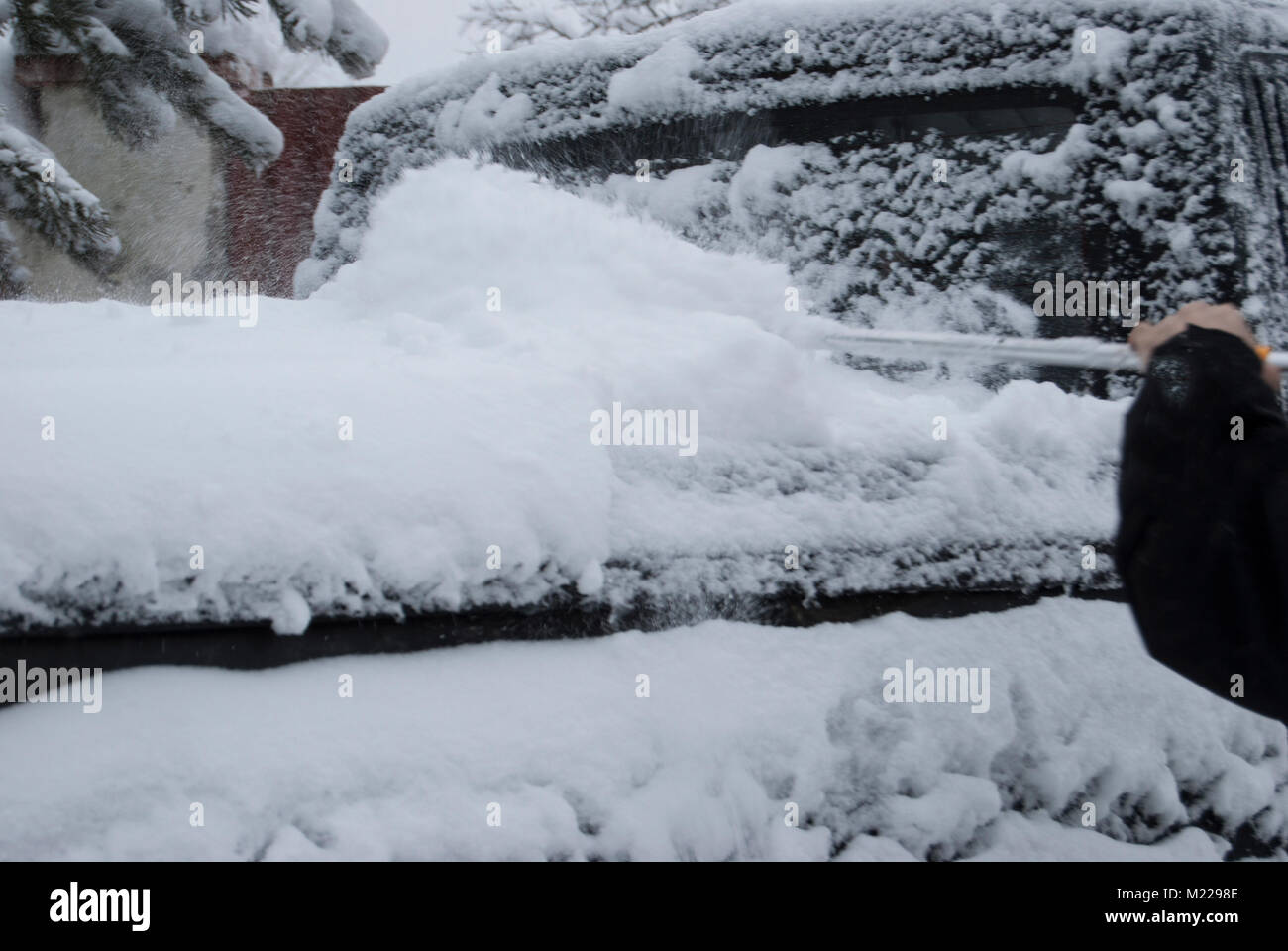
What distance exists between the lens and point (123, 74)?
177 inches

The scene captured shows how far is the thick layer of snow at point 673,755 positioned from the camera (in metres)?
1.04

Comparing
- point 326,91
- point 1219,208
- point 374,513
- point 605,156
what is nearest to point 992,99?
point 1219,208

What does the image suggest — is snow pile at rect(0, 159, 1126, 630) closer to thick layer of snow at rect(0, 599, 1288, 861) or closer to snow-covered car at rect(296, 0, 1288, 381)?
thick layer of snow at rect(0, 599, 1288, 861)

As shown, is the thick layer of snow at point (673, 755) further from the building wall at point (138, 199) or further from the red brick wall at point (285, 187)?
the red brick wall at point (285, 187)

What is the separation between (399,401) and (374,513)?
0.20 m

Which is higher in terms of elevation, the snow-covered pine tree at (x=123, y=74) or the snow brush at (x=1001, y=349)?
the snow-covered pine tree at (x=123, y=74)

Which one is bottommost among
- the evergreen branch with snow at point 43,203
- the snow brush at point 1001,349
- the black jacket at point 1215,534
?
the black jacket at point 1215,534

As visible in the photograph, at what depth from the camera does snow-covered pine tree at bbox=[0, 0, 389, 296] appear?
4.32 metres

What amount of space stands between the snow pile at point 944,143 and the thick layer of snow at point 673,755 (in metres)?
1.08

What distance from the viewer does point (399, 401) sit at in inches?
49.4

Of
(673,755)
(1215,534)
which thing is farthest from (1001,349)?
(673,755)

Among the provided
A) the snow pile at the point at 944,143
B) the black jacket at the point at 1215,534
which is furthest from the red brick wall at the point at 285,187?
the black jacket at the point at 1215,534

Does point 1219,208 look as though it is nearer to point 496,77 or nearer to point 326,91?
point 496,77
